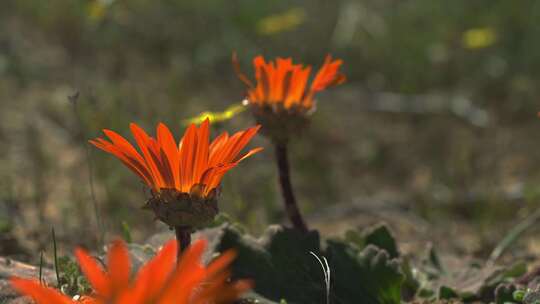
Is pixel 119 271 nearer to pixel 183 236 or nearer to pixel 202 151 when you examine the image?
pixel 202 151

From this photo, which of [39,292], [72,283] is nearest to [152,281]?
[39,292]

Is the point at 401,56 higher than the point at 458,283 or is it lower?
higher

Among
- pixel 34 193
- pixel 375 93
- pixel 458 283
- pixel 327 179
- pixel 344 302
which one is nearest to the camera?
pixel 344 302

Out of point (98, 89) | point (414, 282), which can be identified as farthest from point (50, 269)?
point (98, 89)

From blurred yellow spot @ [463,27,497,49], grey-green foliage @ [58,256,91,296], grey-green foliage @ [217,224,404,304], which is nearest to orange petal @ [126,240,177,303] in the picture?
grey-green foliage @ [58,256,91,296]

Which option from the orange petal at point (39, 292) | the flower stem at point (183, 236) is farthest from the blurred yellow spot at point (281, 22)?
the orange petal at point (39, 292)

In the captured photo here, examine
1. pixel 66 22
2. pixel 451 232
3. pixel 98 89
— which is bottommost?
pixel 451 232

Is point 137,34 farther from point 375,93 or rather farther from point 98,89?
point 375,93
